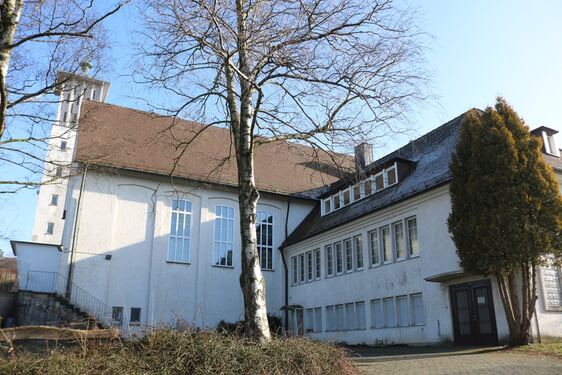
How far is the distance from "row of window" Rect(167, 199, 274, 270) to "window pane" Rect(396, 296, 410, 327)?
9407 millimetres

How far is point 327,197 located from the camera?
25484mm

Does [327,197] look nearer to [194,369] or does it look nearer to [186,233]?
[186,233]

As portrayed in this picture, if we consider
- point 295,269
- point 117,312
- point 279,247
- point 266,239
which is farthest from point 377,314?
point 117,312

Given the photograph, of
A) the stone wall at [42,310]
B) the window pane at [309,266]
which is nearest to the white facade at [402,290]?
the window pane at [309,266]

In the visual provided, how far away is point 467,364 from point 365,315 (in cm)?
999

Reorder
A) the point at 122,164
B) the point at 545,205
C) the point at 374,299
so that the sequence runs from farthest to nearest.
Result: the point at 122,164 < the point at 374,299 < the point at 545,205

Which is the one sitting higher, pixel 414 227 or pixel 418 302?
pixel 414 227

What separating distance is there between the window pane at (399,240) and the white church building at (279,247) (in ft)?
0.22

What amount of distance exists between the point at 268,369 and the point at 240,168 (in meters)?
4.19

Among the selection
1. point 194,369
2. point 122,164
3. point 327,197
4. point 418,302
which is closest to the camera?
point 194,369

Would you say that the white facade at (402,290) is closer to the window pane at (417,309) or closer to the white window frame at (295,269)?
the window pane at (417,309)

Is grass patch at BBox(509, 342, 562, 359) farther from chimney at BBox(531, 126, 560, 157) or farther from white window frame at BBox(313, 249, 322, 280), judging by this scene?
white window frame at BBox(313, 249, 322, 280)

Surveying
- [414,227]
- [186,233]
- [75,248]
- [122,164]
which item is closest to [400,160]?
[414,227]

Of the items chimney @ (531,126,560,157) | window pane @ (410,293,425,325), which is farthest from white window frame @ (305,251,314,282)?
chimney @ (531,126,560,157)
